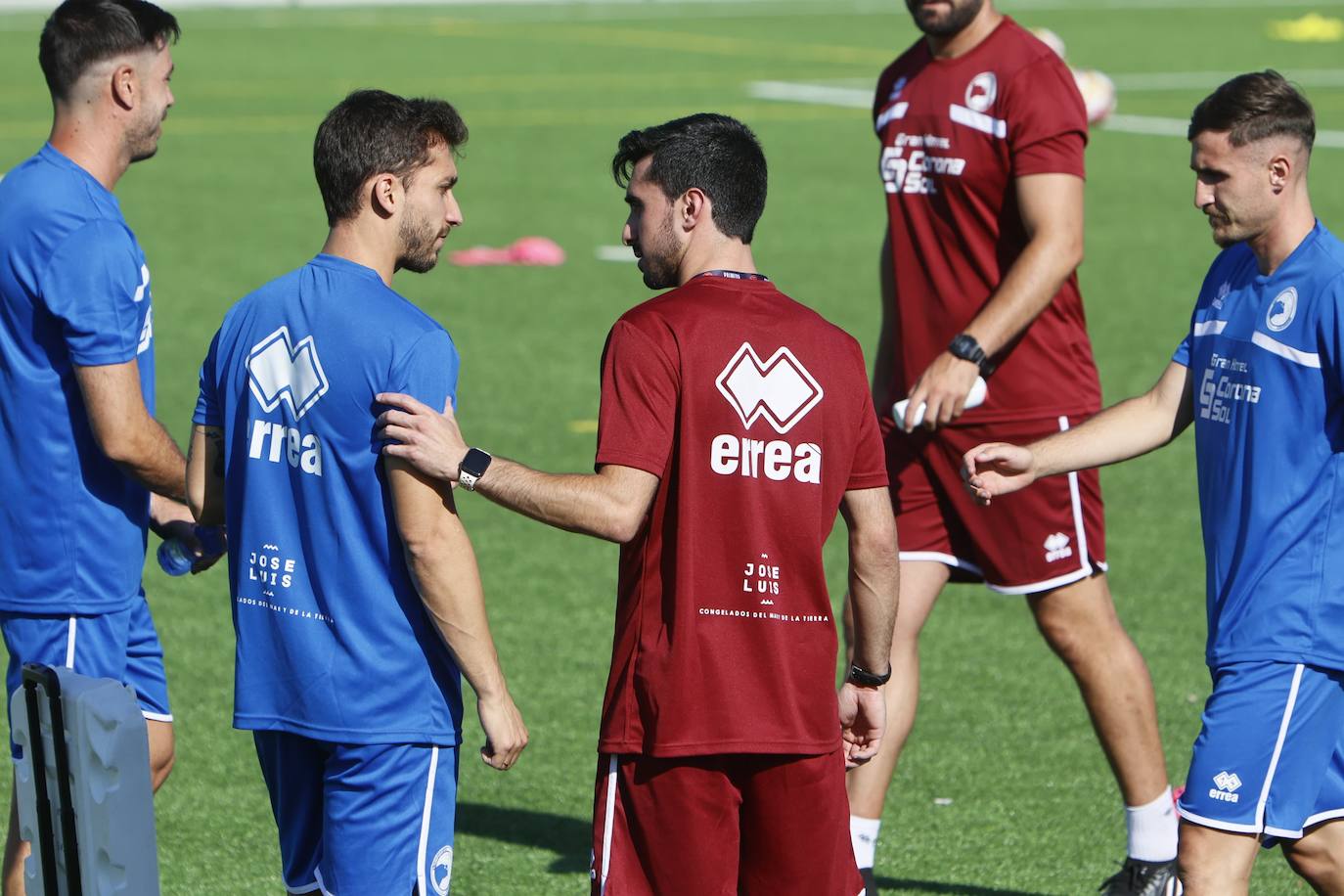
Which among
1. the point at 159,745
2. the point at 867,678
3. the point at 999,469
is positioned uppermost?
the point at 999,469

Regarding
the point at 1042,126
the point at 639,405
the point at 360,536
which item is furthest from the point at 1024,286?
the point at 360,536

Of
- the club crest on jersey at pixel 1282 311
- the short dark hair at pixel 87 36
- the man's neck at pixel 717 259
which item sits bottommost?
the club crest on jersey at pixel 1282 311

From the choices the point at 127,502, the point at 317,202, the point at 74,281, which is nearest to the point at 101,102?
the point at 74,281

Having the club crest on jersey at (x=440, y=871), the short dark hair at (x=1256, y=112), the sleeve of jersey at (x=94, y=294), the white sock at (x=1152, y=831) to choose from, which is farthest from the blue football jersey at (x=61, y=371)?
the white sock at (x=1152, y=831)

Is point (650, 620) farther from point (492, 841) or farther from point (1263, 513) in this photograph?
point (492, 841)

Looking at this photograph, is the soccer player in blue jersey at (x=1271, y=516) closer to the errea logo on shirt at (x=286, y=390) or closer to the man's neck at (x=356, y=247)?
the man's neck at (x=356, y=247)

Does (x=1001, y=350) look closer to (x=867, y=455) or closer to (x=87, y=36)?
(x=867, y=455)

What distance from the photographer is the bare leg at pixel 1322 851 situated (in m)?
5.00

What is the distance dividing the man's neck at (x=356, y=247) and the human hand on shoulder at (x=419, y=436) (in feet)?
1.15

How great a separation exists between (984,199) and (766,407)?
93.1 inches

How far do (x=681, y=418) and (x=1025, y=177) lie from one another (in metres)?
2.41

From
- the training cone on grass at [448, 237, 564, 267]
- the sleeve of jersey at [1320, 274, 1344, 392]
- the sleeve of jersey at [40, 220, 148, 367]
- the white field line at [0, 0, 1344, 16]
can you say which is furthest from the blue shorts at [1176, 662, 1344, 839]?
the white field line at [0, 0, 1344, 16]

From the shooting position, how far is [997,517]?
6.39 metres

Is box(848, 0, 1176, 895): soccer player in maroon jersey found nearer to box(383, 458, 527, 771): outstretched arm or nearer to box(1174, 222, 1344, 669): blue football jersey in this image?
box(1174, 222, 1344, 669): blue football jersey
